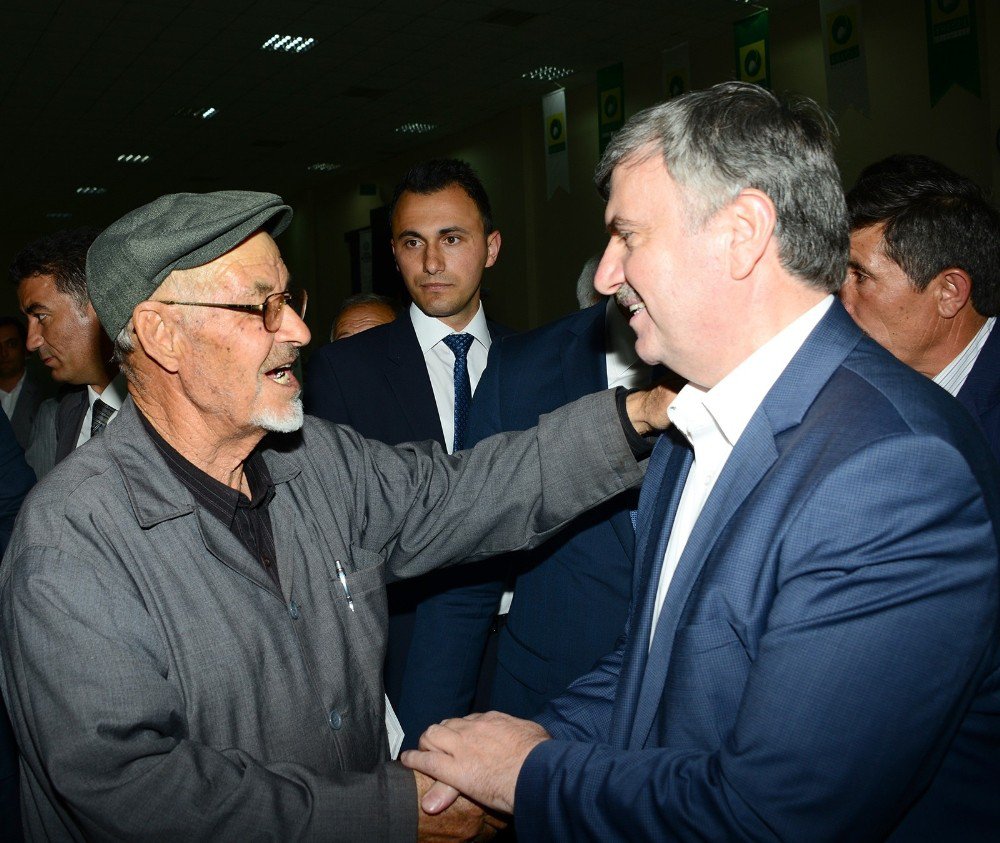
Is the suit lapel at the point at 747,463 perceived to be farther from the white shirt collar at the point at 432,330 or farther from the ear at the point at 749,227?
the white shirt collar at the point at 432,330

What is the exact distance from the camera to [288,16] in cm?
845

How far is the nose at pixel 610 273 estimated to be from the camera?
4.83 feet

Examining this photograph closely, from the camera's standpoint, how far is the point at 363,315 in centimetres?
414

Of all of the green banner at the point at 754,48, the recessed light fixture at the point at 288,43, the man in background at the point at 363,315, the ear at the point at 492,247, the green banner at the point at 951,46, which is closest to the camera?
the ear at the point at 492,247

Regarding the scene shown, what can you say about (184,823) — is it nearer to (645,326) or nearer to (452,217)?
(645,326)

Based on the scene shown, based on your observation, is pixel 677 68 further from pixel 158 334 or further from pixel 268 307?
pixel 158 334

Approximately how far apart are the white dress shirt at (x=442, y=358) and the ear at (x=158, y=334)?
128cm

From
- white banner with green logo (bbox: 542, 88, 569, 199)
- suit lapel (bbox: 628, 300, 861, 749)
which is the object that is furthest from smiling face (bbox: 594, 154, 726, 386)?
white banner with green logo (bbox: 542, 88, 569, 199)

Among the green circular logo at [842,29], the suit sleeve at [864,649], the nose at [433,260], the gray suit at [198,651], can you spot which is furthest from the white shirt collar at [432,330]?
the green circular logo at [842,29]

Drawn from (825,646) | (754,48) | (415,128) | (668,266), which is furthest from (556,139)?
(825,646)

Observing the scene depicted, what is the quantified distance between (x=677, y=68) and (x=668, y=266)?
27.4ft

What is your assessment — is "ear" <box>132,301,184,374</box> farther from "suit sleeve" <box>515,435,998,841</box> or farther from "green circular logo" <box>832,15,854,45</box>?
"green circular logo" <box>832,15,854,45</box>

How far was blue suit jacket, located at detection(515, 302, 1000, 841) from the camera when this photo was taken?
1.03m

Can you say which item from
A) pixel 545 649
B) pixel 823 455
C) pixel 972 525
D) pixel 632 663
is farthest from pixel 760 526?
pixel 545 649
